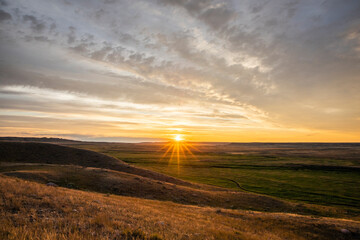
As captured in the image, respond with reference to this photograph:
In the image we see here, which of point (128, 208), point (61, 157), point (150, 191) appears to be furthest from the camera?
point (61, 157)

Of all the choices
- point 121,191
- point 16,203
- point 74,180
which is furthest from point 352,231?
point 74,180

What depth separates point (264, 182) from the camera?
6172cm

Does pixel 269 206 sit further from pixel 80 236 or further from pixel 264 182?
pixel 80 236

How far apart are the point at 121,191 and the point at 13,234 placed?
2545 cm

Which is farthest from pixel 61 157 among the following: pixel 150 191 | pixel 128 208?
pixel 128 208

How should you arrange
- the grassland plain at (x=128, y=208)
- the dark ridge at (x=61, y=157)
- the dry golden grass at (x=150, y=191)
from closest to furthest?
the grassland plain at (x=128, y=208)
the dry golden grass at (x=150, y=191)
the dark ridge at (x=61, y=157)

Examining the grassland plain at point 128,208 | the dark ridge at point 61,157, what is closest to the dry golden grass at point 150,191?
the grassland plain at point 128,208

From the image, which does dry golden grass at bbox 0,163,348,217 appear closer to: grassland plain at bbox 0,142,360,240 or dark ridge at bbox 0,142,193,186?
grassland plain at bbox 0,142,360,240

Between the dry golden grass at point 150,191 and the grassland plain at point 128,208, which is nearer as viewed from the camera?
the grassland plain at point 128,208

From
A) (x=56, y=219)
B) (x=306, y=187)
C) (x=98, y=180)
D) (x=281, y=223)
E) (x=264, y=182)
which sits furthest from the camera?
(x=264, y=182)

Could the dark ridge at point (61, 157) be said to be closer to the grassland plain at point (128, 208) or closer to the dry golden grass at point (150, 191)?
the grassland plain at point (128, 208)

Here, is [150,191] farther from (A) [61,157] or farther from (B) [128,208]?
(A) [61,157]

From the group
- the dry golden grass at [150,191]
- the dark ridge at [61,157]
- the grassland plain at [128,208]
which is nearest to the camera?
the grassland plain at [128,208]

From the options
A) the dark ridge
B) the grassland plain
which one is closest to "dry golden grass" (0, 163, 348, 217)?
the grassland plain
